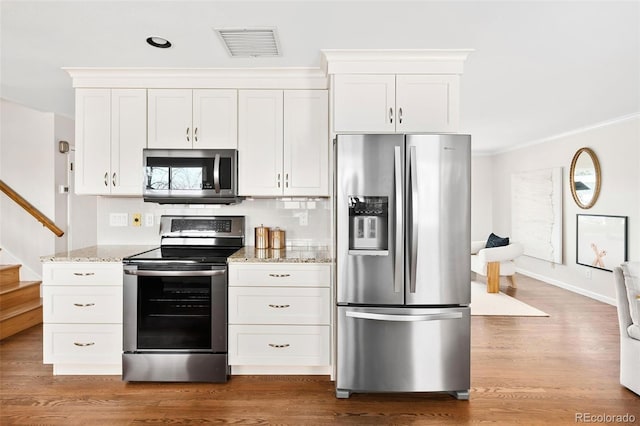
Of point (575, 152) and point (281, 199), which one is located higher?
point (575, 152)

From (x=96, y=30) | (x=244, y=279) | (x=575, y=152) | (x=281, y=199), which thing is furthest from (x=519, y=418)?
(x=575, y=152)

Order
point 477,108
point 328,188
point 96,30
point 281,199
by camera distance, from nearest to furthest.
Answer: point 96,30 → point 328,188 → point 281,199 → point 477,108

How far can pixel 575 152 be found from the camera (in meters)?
6.00

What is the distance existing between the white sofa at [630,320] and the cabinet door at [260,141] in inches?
102

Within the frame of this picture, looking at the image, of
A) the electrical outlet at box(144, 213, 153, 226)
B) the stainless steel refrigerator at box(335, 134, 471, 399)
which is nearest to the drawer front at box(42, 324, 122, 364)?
the electrical outlet at box(144, 213, 153, 226)

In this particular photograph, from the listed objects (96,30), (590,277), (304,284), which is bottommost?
(590,277)

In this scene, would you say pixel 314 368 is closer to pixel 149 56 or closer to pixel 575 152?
pixel 149 56

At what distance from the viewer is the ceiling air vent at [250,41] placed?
2.47 meters

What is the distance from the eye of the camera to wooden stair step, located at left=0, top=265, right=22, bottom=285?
4.20 m

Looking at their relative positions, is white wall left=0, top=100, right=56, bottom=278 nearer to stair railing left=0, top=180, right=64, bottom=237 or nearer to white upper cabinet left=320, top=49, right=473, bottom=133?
stair railing left=0, top=180, right=64, bottom=237

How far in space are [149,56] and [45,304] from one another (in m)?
1.96

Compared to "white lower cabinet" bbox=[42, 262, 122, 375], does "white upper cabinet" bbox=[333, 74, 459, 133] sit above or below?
above

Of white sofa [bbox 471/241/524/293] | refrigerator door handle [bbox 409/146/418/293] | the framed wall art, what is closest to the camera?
refrigerator door handle [bbox 409/146/418/293]

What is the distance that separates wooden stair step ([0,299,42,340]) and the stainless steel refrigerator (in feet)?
10.8
